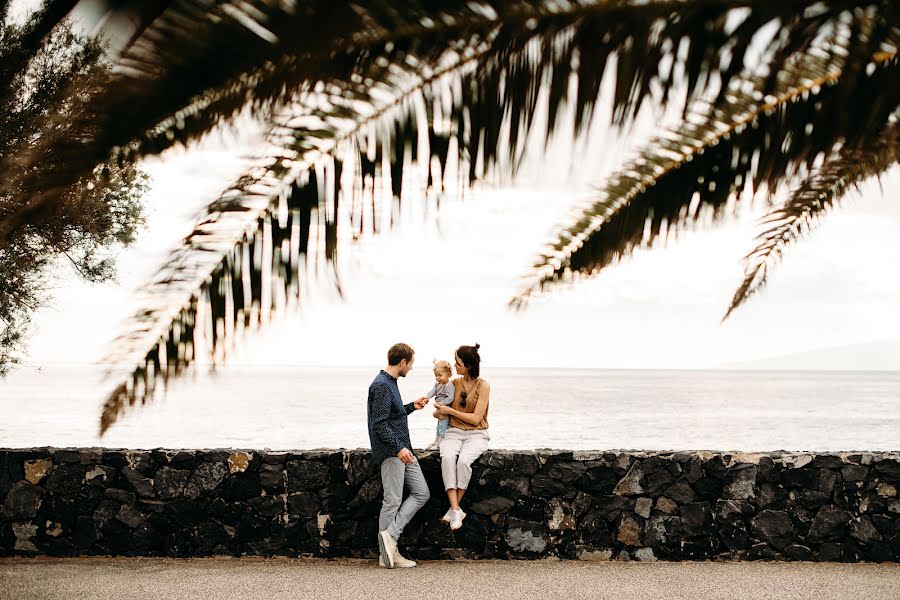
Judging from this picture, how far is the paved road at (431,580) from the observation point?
6598 mm

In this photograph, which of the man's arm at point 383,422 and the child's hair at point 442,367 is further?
the child's hair at point 442,367

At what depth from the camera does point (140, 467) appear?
26.3 feet

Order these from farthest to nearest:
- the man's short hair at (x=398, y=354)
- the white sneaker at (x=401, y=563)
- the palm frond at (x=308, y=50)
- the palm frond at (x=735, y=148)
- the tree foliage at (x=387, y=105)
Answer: the white sneaker at (x=401, y=563), the man's short hair at (x=398, y=354), the palm frond at (x=735, y=148), the tree foliage at (x=387, y=105), the palm frond at (x=308, y=50)

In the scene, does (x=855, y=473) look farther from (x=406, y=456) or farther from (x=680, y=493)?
(x=406, y=456)

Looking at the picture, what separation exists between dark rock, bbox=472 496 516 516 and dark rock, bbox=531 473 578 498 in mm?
237

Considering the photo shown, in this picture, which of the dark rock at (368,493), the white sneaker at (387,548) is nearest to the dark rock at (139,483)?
the dark rock at (368,493)

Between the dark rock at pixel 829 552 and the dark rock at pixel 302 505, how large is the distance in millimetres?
4395

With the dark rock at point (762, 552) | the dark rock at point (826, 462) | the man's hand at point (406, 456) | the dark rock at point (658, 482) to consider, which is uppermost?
the man's hand at point (406, 456)

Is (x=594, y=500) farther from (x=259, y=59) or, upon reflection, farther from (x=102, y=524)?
(x=259, y=59)

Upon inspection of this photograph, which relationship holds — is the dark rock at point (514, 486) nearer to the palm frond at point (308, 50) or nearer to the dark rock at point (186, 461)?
the dark rock at point (186, 461)

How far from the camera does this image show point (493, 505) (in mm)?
7898

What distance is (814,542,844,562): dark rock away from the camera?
7812 millimetres

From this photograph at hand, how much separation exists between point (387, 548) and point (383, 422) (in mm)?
1078

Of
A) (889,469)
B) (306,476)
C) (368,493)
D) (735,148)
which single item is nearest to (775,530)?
(889,469)
